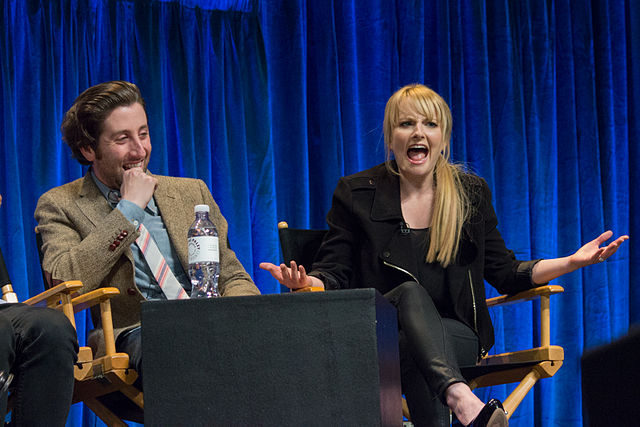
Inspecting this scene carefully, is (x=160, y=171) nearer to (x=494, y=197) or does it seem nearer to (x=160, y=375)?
(x=494, y=197)

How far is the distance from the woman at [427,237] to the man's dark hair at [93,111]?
2.53 feet

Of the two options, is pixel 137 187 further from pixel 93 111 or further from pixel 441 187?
pixel 441 187

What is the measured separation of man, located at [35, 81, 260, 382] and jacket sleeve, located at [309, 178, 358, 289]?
0.26 metres

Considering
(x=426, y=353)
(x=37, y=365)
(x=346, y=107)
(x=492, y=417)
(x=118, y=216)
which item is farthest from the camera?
(x=346, y=107)

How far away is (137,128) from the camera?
2.36 metres

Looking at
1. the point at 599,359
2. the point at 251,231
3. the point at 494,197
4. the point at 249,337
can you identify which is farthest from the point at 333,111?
the point at 599,359

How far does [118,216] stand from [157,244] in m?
0.22

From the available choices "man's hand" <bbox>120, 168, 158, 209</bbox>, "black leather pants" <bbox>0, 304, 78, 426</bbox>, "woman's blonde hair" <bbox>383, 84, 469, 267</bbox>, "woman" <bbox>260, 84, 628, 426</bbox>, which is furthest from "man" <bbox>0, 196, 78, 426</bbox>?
"woman's blonde hair" <bbox>383, 84, 469, 267</bbox>

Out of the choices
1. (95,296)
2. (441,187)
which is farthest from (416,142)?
(95,296)

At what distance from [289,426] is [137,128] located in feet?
4.10

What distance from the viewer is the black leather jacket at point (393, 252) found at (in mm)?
2434

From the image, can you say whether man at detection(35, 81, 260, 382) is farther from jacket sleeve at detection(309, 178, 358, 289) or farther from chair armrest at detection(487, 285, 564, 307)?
chair armrest at detection(487, 285, 564, 307)

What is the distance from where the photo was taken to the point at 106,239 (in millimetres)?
2141

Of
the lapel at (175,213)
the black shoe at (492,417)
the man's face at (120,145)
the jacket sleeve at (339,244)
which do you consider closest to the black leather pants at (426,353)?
the black shoe at (492,417)
